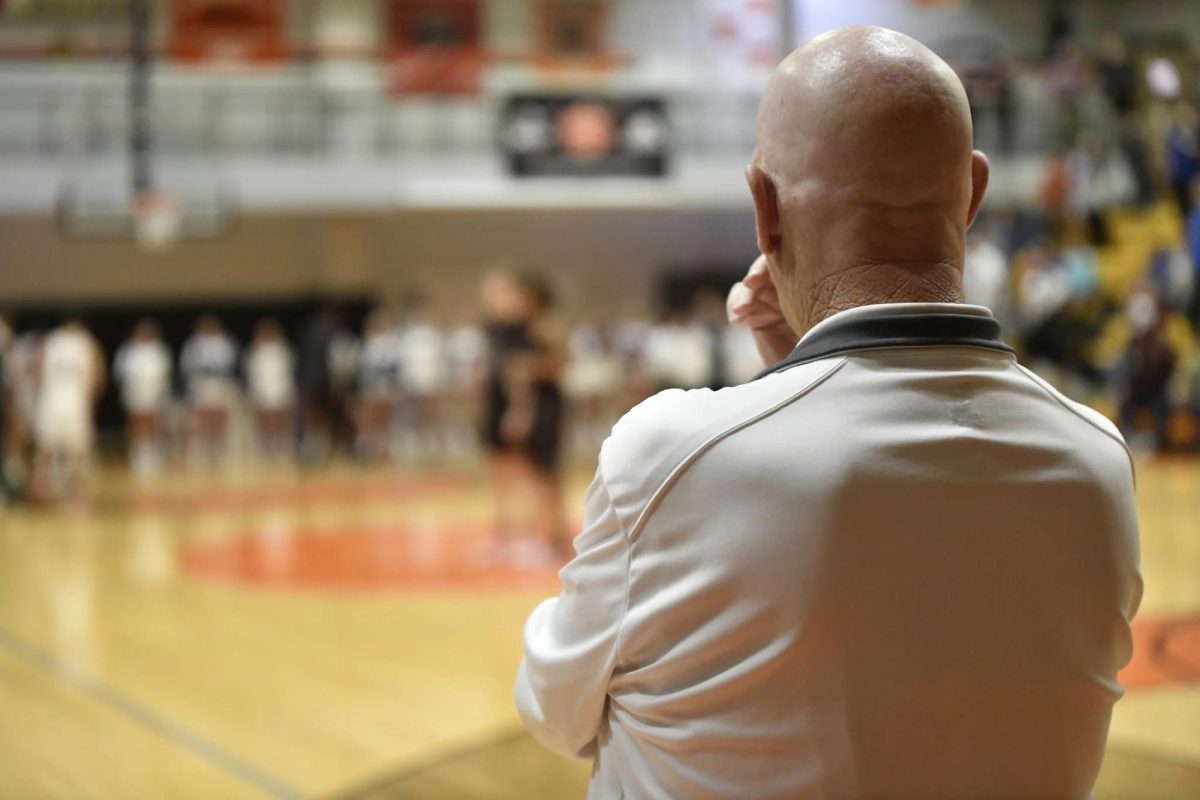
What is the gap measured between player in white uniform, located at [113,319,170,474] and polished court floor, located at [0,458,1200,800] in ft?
16.0

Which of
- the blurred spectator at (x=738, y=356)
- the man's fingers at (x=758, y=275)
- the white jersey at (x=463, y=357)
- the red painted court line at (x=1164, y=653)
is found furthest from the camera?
the white jersey at (x=463, y=357)

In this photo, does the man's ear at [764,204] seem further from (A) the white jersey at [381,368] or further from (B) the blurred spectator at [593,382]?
(B) the blurred spectator at [593,382]

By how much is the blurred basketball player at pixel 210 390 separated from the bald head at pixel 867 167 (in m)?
15.8

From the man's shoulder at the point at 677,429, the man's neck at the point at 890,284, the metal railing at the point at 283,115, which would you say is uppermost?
the man's neck at the point at 890,284

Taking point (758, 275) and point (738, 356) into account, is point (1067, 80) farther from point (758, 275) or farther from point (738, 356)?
point (758, 275)

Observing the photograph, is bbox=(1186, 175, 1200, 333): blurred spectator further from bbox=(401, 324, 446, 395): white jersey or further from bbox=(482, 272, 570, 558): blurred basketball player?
bbox=(401, 324, 446, 395): white jersey

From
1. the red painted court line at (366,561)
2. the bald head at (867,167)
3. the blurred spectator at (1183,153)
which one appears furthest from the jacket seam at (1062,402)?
the red painted court line at (366,561)

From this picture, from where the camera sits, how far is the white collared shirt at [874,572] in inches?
45.9

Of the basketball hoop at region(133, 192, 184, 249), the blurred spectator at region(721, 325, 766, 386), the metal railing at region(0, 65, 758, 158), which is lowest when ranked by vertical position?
the blurred spectator at region(721, 325, 766, 386)

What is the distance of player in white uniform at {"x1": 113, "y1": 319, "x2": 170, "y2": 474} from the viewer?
51.0 feet

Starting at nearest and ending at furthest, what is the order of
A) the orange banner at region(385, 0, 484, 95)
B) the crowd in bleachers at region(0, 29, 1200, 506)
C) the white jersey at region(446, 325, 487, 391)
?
1. the crowd in bleachers at region(0, 29, 1200, 506)
2. the white jersey at region(446, 325, 487, 391)
3. the orange banner at region(385, 0, 484, 95)

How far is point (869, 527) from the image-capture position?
116 centimetres

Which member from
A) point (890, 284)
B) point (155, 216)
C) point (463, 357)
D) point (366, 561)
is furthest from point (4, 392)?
point (890, 284)

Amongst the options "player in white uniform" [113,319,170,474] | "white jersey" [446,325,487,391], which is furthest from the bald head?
"player in white uniform" [113,319,170,474]
